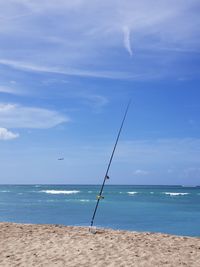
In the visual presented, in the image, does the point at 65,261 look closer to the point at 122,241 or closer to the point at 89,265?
the point at 89,265

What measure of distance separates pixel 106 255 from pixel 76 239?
76.2 inches

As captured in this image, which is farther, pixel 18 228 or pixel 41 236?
pixel 18 228

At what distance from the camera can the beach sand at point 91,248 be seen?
10.4 metres

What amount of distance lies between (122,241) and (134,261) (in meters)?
2.09

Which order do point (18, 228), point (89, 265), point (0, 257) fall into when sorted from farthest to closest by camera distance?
point (18, 228) → point (0, 257) → point (89, 265)

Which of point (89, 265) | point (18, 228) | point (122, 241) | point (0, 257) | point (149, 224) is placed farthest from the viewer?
point (149, 224)

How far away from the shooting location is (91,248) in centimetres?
1158

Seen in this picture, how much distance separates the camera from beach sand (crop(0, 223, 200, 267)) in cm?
1044

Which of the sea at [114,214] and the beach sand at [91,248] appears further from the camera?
the sea at [114,214]

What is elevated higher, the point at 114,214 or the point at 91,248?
the point at 114,214

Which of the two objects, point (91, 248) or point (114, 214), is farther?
point (114, 214)

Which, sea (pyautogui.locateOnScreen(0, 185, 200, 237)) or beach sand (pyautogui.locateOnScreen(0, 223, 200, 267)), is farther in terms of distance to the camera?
sea (pyautogui.locateOnScreen(0, 185, 200, 237))

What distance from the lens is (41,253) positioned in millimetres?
11195

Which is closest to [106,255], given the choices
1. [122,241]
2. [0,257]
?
[122,241]
